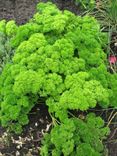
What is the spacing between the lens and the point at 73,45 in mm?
3529

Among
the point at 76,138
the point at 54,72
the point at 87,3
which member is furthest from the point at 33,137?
the point at 87,3

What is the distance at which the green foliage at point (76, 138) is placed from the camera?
321 centimetres

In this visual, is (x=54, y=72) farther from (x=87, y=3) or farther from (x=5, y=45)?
(x=87, y=3)

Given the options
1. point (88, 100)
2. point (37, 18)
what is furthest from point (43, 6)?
point (88, 100)

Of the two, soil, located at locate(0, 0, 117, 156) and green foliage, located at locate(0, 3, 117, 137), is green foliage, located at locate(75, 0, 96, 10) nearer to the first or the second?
green foliage, located at locate(0, 3, 117, 137)

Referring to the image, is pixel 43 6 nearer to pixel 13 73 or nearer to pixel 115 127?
pixel 13 73

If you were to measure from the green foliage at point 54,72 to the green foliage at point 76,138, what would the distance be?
0.11 meters

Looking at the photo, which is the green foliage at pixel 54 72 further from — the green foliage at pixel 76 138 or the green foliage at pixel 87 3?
the green foliage at pixel 87 3

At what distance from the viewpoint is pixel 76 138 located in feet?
10.7

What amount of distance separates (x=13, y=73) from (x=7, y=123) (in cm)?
41

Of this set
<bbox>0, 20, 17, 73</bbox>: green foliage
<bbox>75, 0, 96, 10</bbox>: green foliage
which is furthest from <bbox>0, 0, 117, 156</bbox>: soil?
<bbox>75, 0, 96, 10</bbox>: green foliage

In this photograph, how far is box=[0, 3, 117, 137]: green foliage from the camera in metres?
Answer: 3.33

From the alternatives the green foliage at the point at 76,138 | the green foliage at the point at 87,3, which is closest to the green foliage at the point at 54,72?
the green foliage at the point at 76,138

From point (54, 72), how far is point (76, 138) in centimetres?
54
